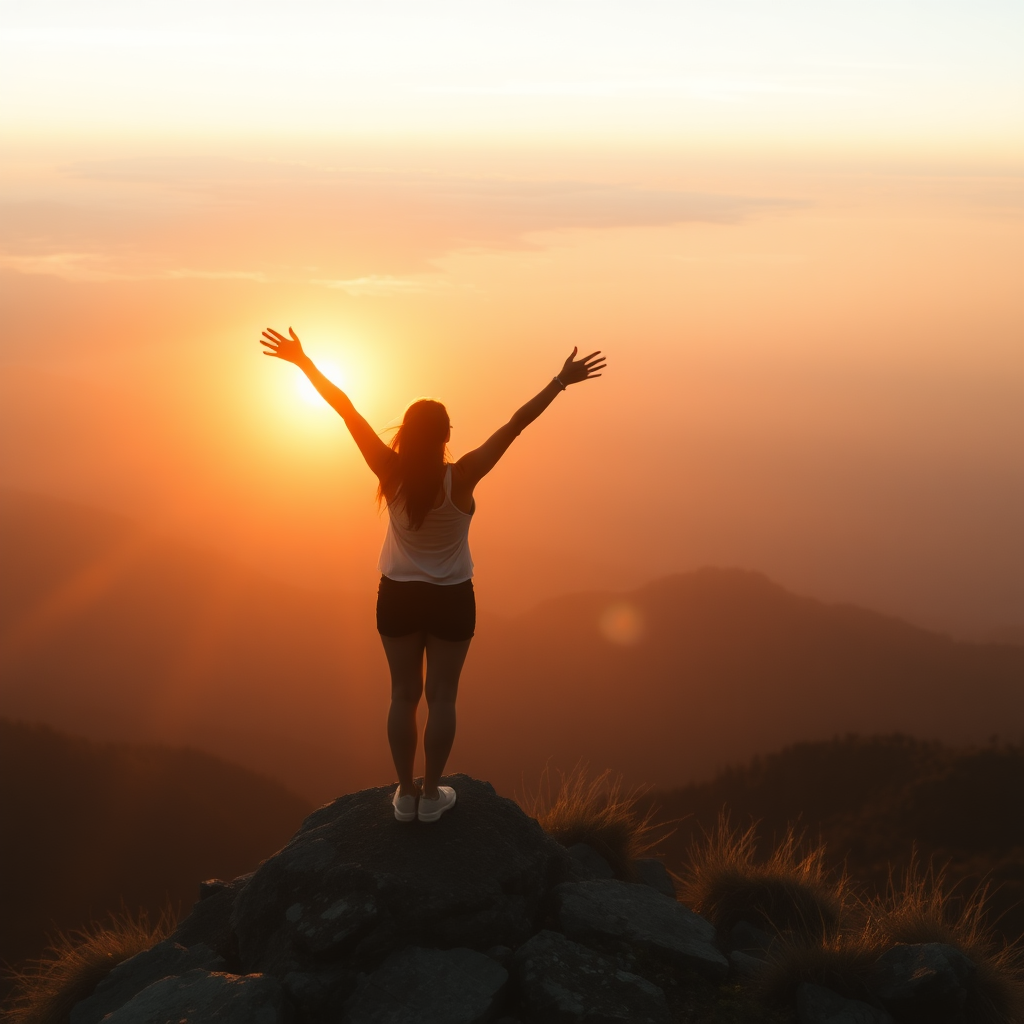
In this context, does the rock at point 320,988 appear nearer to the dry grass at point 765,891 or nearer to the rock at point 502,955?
the rock at point 502,955

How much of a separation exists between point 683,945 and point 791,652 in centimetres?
13400

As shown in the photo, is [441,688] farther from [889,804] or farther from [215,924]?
[889,804]

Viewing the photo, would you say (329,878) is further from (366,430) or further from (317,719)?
(317,719)

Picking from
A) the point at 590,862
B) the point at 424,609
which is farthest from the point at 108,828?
the point at 424,609

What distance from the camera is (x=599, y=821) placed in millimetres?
8352

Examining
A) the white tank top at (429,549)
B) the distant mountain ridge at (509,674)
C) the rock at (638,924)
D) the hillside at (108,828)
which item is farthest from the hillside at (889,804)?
the hillside at (108,828)

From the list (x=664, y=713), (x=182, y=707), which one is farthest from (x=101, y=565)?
(x=664, y=713)

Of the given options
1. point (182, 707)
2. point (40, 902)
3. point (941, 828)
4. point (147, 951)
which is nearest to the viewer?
point (147, 951)

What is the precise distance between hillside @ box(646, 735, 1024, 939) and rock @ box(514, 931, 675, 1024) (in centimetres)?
2327

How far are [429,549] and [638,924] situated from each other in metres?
3.28

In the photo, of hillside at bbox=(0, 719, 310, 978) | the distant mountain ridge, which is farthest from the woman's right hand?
the distant mountain ridge

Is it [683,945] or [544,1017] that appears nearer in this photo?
[544,1017]

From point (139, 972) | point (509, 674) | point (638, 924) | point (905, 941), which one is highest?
point (638, 924)

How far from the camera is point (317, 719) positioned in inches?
4715
